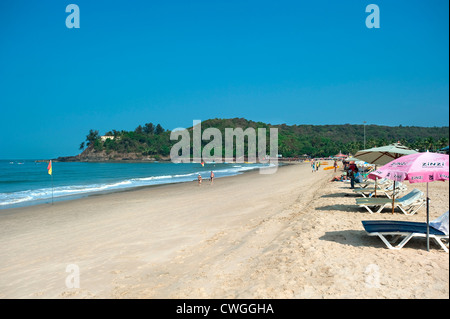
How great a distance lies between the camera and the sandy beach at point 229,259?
14.8 feet

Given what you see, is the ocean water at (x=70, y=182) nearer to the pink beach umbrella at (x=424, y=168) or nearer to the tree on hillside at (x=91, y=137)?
the pink beach umbrella at (x=424, y=168)

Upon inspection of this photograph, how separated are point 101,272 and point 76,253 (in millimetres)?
1925

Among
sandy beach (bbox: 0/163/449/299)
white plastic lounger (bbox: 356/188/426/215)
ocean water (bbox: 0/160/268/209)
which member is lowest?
ocean water (bbox: 0/160/268/209)

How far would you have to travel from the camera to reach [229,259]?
→ 595 centimetres

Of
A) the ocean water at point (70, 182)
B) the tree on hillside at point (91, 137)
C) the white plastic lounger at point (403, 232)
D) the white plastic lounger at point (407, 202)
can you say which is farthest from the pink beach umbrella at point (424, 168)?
the tree on hillside at point (91, 137)

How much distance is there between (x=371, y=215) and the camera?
9148 millimetres

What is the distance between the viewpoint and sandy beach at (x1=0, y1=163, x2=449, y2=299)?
4.50m

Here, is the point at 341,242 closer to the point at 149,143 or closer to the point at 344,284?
the point at 344,284

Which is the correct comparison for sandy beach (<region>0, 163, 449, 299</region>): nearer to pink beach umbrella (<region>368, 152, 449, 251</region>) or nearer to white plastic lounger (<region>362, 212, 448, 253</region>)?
white plastic lounger (<region>362, 212, 448, 253</region>)

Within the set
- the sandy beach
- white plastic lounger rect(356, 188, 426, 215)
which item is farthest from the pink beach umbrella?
white plastic lounger rect(356, 188, 426, 215)

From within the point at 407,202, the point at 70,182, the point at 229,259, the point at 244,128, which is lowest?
the point at 70,182

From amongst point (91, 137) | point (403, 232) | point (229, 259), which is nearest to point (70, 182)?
point (229, 259)

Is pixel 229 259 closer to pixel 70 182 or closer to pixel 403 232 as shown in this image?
pixel 403 232
